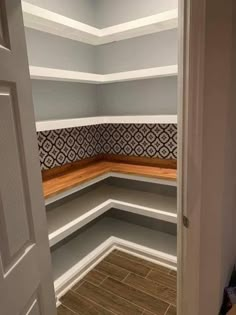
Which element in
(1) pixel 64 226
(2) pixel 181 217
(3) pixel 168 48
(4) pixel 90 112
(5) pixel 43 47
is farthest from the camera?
(4) pixel 90 112

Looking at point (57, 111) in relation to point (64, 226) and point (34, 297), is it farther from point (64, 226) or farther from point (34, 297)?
point (34, 297)

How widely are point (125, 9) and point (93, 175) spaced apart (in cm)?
156

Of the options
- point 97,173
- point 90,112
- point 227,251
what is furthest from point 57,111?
point 227,251

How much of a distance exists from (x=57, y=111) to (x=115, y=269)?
151cm

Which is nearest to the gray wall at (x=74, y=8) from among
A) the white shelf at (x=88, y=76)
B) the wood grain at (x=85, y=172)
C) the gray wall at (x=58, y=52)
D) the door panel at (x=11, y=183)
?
the gray wall at (x=58, y=52)

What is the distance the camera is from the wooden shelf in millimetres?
1723

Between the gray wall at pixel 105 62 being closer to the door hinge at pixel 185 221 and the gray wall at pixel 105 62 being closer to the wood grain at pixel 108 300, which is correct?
the door hinge at pixel 185 221

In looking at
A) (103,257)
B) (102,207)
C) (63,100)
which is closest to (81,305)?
(103,257)

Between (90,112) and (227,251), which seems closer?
(227,251)

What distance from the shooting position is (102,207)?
2.07 m

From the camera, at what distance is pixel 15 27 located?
26.9 inches

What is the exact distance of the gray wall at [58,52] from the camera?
1793mm

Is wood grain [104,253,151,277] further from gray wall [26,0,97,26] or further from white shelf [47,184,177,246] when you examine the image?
gray wall [26,0,97,26]

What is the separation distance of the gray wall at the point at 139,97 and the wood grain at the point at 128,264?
142 centimetres
